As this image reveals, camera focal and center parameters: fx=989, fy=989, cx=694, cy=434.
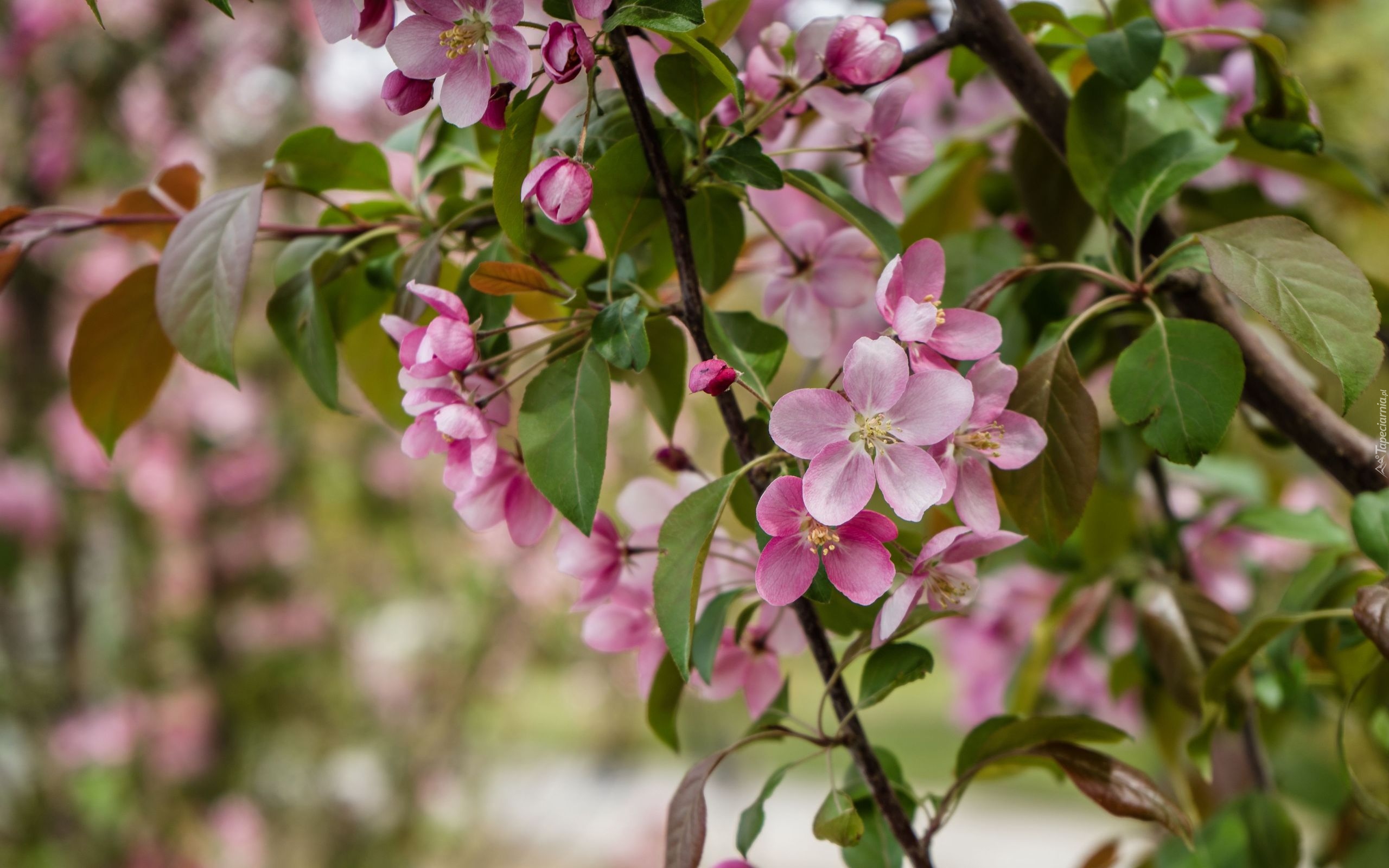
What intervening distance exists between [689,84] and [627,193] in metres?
0.05

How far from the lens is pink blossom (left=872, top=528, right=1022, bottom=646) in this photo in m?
0.33

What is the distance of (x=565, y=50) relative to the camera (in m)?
0.31

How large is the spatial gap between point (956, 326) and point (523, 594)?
209cm

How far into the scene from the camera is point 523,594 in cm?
233

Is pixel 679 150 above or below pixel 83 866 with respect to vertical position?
above

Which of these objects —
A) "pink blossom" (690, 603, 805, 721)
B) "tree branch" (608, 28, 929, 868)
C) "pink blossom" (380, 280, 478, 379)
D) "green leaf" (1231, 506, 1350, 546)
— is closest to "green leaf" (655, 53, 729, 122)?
"tree branch" (608, 28, 929, 868)

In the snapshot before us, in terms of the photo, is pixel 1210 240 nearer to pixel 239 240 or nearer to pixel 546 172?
pixel 546 172

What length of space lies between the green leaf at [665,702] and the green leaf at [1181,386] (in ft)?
0.71

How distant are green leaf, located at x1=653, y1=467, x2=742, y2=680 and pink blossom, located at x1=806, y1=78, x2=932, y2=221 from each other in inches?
6.8

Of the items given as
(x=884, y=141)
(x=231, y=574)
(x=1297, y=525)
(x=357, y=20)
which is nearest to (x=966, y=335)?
(x=884, y=141)

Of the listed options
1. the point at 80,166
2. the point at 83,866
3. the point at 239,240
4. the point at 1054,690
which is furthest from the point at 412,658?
the point at 239,240

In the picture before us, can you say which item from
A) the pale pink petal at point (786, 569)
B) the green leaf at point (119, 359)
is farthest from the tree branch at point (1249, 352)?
the green leaf at point (119, 359)

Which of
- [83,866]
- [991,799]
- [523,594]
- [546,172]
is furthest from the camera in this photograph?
[991,799]

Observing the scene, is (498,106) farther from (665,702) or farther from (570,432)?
(665,702)
